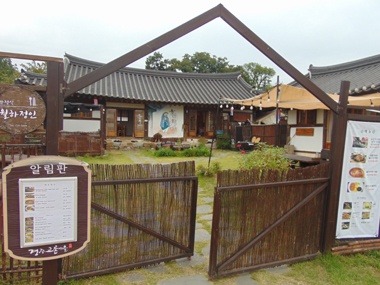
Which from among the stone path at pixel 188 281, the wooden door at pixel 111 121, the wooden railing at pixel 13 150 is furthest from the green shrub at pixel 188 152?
the stone path at pixel 188 281

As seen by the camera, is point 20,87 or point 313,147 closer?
point 20,87

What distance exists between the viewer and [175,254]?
3092 mm

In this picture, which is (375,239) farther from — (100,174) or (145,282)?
(100,174)

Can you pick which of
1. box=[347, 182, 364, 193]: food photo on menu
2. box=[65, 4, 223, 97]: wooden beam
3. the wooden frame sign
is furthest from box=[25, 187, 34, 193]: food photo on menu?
box=[347, 182, 364, 193]: food photo on menu

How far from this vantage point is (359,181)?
11.4ft

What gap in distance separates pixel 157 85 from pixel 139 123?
11.1ft

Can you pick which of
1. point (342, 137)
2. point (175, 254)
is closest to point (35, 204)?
point (175, 254)

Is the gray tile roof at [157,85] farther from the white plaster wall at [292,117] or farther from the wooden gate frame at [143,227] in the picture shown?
the wooden gate frame at [143,227]

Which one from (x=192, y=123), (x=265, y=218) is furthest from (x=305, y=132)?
(x=192, y=123)

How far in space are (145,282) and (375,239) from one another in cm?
331

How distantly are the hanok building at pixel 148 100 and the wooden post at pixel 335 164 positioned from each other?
10328 mm

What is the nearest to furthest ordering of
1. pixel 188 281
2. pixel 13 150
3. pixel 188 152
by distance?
pixel 188 281 < pixel 13 150 < pixel 188 152

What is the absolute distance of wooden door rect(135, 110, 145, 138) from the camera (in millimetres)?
14339

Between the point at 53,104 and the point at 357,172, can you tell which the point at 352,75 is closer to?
the point at 357,172
